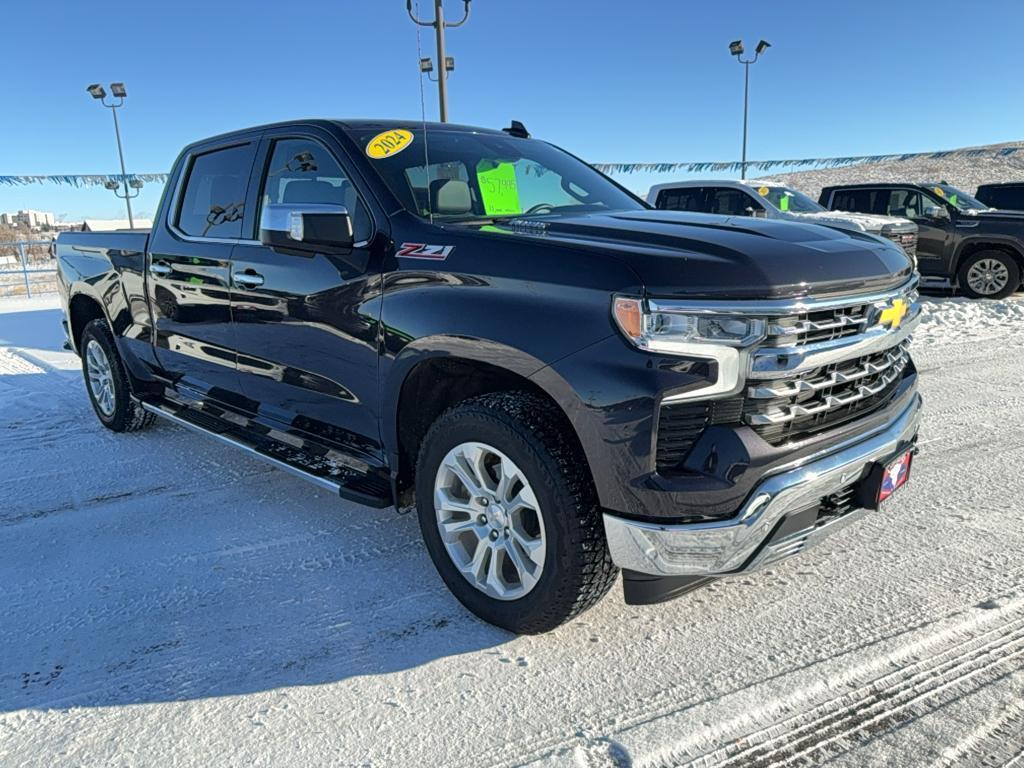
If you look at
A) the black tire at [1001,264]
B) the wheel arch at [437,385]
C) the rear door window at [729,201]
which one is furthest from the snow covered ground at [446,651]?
the black tire at [1001,264]

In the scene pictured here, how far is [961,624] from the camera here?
265 cm

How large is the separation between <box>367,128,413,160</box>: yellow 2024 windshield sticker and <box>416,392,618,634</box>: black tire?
125cm

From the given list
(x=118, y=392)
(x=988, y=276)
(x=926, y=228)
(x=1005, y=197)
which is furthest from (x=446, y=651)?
(x=1005, y=197)

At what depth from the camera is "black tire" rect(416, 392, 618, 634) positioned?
7.82 ft

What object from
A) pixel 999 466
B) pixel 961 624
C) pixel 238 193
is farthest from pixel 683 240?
pixel 999 466

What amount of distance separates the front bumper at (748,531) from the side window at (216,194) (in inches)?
103

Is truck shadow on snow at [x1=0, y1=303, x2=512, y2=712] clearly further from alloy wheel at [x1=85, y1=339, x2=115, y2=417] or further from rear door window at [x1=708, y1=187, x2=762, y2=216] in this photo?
rear door window at [x1=708, y1=187, x2=762, y2=216]

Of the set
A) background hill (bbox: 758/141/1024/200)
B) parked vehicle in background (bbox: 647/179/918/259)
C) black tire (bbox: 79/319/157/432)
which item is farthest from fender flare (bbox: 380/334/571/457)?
background hill (bbox: 758/141/1024/200)

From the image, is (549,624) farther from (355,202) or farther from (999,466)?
(999,466)

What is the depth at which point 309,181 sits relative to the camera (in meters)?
3.48

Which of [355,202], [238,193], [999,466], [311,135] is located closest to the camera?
[355,202]

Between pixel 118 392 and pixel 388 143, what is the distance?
3.07m

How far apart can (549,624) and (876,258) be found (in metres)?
1.70

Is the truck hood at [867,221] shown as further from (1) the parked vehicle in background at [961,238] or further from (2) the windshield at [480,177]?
(2) the windshield at [480,177]
